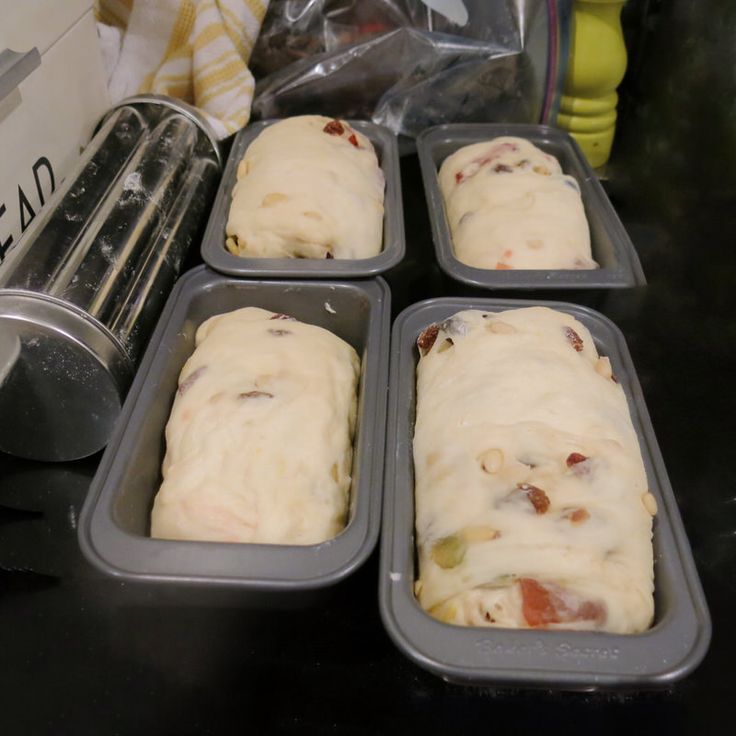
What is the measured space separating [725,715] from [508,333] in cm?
59

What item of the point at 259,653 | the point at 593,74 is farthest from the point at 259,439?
the point at 593,74

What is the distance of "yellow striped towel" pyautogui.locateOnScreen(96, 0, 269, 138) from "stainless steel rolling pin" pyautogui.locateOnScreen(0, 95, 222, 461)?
295 mm

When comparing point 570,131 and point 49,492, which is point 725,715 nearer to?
point 49,492

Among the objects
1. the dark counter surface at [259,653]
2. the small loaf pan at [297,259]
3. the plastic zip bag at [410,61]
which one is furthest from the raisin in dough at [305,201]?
the dark counter surface at [259,653]

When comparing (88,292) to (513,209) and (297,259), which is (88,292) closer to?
(297,259)

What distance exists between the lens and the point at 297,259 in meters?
1.24

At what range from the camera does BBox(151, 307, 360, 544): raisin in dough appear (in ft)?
2.93

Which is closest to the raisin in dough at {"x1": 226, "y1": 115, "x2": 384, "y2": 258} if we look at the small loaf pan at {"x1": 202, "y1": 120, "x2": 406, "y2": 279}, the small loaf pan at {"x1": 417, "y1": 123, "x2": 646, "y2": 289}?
the small loaf pan at {"x1": 202, "y1": 120, "x2": 406, "y2": 279}

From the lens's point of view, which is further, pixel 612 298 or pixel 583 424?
pixel 612 298

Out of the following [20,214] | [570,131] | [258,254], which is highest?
[20,214]

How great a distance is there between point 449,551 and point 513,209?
31.4 inches

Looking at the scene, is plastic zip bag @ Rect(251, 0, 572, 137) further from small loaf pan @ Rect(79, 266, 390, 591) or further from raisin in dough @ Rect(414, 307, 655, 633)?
raisin in dough @ Rect(414, 307, 655, 633)

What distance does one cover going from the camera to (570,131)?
1.78m

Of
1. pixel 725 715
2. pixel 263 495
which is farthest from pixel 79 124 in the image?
pixel 725 715
